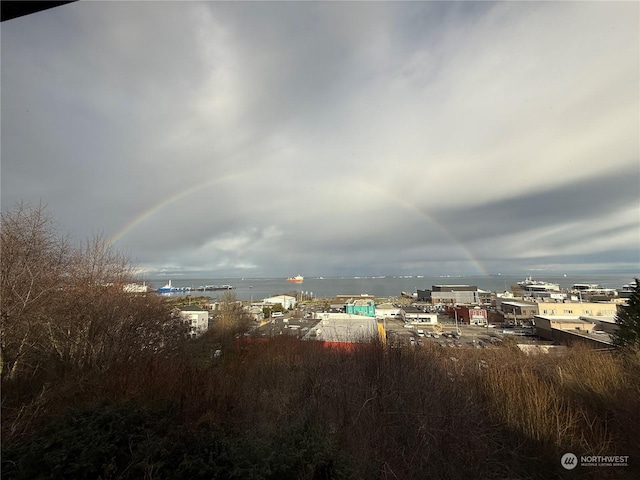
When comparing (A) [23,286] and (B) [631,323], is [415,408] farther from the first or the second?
(B) [631,323]

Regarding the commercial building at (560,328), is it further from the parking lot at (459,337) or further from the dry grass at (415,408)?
the dry grass at (415,408)

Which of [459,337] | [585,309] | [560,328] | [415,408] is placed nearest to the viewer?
[415,408]

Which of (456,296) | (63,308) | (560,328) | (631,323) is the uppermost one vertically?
(63,308)

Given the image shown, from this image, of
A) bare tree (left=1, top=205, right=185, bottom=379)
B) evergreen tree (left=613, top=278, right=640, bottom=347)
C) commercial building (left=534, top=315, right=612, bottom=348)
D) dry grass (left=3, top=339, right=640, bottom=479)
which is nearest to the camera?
dry grass (left=3, top=339, right=640, bottom=479)

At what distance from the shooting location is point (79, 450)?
3.02 m

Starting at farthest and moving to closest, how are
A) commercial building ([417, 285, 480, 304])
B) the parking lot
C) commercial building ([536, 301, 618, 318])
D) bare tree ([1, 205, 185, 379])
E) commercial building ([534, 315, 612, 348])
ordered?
commercial building ([417, 285, 480, 304]) → commercial building ([536, 301, 618, 318]) → commercial building ([534, 315, 612, 348]) → the parking lot → bare tree ([1, 205, 185, 379])

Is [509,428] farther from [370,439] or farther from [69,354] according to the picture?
[69,354]

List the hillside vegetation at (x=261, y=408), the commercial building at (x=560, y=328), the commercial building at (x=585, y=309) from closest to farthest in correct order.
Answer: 1. the hillside vegetation at (x=261, y=408)
2. the commercial building at (x=560, y=328)
3. the commercial building at (x=585, y=309)

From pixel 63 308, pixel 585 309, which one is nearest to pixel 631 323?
pixel 63 308

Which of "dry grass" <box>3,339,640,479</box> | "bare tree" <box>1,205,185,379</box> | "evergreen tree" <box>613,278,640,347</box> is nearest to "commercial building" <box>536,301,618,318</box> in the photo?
"evergreen tree" <box>613,278,640,347</box>

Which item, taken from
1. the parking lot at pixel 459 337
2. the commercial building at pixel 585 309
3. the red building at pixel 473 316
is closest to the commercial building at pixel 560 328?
the parking lot at pixel 459 337

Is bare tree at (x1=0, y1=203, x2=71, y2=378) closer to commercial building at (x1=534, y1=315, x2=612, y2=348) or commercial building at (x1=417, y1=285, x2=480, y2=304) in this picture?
commercial building at (x1=534, y1=315, x2=612, y2=348)

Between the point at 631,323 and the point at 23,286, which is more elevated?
the point at 23,286

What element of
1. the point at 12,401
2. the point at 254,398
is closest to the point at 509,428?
the point at 254,398
